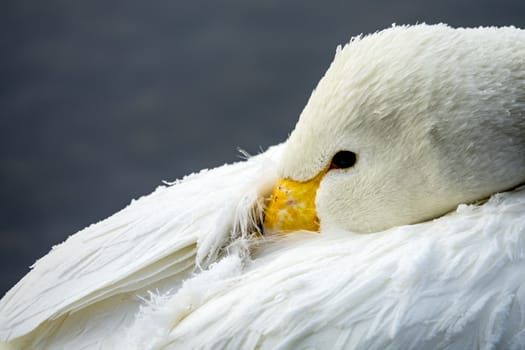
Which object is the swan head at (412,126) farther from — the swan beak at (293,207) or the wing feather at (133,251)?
the wing feather at (133,251)

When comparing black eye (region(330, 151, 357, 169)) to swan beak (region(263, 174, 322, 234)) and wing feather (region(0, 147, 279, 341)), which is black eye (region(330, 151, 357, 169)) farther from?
wing feather (region(0, 147, 279, 341))

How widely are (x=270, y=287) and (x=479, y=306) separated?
369 mm

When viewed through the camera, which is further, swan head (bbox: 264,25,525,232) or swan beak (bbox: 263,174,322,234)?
swan beak (bbox: 263,174,322,234)

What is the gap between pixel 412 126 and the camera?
149 centimetres

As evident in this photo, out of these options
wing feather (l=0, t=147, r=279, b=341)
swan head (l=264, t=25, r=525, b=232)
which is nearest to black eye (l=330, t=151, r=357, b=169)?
swan head (l=264, t=25, r=525, b=232)

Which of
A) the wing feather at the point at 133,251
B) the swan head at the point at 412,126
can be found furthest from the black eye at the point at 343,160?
the wing feather at the point at 133,251

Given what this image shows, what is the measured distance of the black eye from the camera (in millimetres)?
1580

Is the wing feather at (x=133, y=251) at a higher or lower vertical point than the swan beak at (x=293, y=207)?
higher

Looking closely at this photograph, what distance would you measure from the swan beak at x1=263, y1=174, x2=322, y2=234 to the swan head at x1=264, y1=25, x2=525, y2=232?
2cm

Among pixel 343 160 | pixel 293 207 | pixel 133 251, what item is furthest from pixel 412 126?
pixel 133 251

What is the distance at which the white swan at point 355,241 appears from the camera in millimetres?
1333

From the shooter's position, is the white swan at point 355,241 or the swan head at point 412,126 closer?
the white swan at point 355,241

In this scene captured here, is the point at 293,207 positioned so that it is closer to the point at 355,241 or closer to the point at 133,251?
the point at 355,241

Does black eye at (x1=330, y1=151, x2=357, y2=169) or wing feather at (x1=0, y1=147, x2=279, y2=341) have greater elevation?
wing feather at (x1=0, y1=147, x2=279, y2=341)
